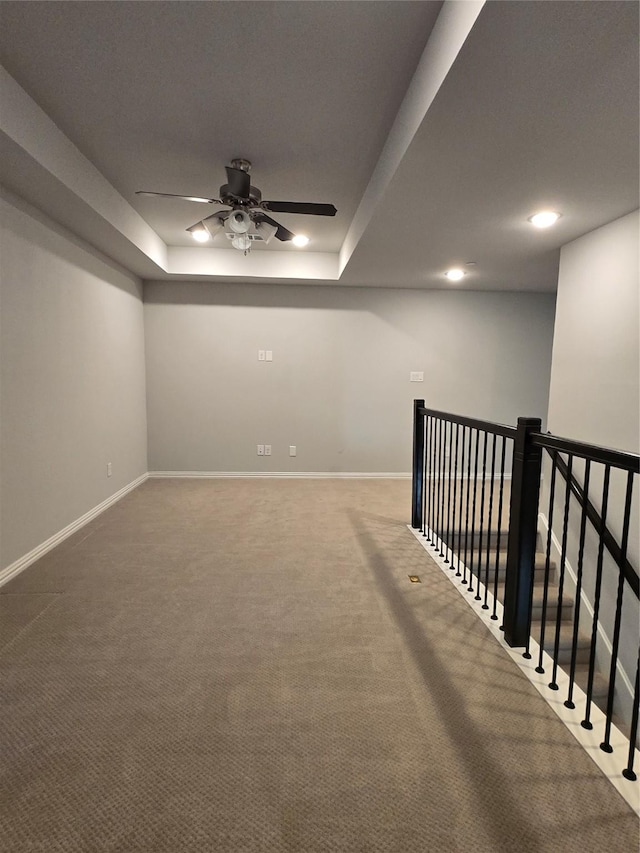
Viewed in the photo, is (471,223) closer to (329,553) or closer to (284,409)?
(329,553)

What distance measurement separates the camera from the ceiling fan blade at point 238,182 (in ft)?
7.51

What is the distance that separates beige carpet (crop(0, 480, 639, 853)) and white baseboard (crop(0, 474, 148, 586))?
88 millimetres

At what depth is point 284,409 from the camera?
4824 millimetres

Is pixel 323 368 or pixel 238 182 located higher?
pixel 238 182

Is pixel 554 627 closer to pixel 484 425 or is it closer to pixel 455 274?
Result: pixel 484 425

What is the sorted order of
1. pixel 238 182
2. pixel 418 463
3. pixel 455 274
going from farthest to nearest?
pixel 455 274 → pixel 418 463 → pixel 238 182

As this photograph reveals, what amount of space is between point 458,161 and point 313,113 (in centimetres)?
80

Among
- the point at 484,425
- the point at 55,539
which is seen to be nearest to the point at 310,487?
the point at 55,539

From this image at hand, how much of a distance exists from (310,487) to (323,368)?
1.45m

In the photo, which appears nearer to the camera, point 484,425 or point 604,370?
point 484,425

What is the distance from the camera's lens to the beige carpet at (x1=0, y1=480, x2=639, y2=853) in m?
1.05

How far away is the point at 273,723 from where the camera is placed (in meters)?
1.35

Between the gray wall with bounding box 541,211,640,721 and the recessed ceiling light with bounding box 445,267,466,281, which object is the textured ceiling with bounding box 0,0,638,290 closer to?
the gray wall with bounding box 541,211,640,721

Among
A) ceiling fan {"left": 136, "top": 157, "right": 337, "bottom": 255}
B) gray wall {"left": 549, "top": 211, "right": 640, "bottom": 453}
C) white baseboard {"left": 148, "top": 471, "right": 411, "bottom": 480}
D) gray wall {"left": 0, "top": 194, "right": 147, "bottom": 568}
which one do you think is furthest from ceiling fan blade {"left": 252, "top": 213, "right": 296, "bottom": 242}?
white baseboard {"left": 148, "top": 471, "right": 411, "bottom": 480}
